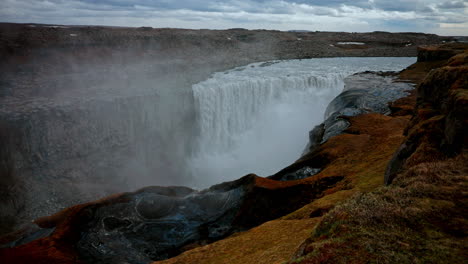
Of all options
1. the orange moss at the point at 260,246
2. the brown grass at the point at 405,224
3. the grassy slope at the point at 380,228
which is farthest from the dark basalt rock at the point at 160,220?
the brown grass at the point at 405,224

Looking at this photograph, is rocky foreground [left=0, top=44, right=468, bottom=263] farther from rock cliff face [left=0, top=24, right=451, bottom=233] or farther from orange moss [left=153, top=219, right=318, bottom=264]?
rock cliff face [left=0, top=24, right=451, bottom=233]

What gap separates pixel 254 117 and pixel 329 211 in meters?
35.3

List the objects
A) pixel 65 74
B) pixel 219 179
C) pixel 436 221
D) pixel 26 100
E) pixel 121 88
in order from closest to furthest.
Answer: 1. pixel 436 221
2. pixel 26 100
3. pixel 219 179
4. pixel 121 88
5. pixel 65 74

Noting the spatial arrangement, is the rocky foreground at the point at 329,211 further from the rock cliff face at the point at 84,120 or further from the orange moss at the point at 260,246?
the rock cliff face at the point at 84,120

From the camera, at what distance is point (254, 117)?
42719 mm

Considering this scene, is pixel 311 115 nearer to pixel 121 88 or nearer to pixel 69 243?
pixel 121 88

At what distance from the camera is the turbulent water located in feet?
129

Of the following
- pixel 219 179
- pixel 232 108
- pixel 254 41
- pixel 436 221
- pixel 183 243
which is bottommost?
pixel 219 179

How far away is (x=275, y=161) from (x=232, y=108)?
9.69 meters

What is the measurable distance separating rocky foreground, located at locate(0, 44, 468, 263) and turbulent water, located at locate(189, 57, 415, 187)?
14.4 metres

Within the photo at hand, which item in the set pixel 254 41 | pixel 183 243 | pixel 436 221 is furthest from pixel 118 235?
pixel 254 41

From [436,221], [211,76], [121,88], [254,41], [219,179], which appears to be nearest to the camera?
[436,221]

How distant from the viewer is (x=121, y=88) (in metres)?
40.0

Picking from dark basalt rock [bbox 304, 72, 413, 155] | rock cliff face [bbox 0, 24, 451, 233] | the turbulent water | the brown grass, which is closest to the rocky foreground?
the brown grass
